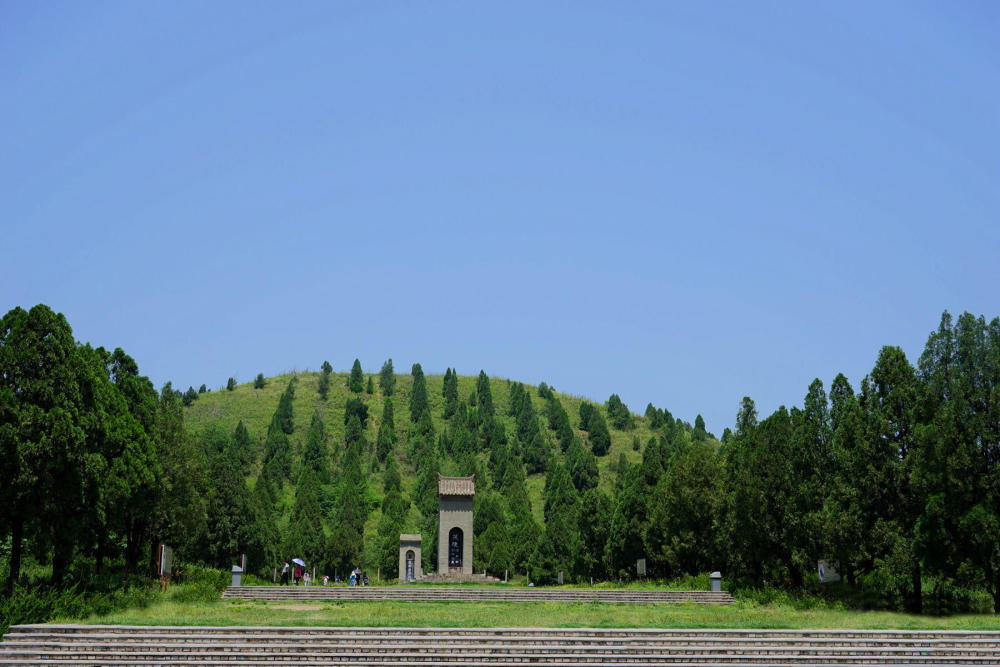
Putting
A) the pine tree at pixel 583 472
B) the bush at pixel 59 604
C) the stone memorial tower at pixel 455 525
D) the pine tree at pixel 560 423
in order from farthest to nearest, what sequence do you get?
the pine tree at pixel 560 423 → the pine tree at pixel 583 472 → the stone memorial tower at pixel 455 525 → the bush at pixel 59 604

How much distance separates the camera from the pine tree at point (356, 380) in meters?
124

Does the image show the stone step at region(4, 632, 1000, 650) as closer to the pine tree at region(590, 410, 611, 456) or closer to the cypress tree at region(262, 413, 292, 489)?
the cypress tree at region(262, 413, 292, 489)

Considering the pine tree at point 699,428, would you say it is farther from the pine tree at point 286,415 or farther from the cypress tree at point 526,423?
the pine tree at point 286,415

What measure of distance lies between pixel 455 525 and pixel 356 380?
8151 centimetres

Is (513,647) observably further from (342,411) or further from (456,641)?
(342,411)

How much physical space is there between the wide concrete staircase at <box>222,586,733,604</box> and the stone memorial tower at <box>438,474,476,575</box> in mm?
13382

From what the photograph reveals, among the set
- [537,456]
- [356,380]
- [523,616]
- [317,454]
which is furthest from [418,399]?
[523,616]

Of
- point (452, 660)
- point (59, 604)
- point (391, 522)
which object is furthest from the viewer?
point (391, 522)

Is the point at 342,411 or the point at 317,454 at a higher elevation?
the point at 342,411

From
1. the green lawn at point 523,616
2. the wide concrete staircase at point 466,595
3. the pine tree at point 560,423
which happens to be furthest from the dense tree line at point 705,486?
the pine tree at point 560,423

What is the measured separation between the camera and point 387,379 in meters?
129

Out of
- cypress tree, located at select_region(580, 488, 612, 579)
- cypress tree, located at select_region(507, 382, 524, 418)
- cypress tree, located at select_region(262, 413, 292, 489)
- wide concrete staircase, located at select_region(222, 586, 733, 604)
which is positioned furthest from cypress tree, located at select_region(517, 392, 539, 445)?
wide concrete staircase, located at select_region(222, 586, 733, 604)

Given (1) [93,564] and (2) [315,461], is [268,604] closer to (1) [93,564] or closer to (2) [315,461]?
(1) [93,564]

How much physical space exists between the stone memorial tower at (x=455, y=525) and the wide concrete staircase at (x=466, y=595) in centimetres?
1338
